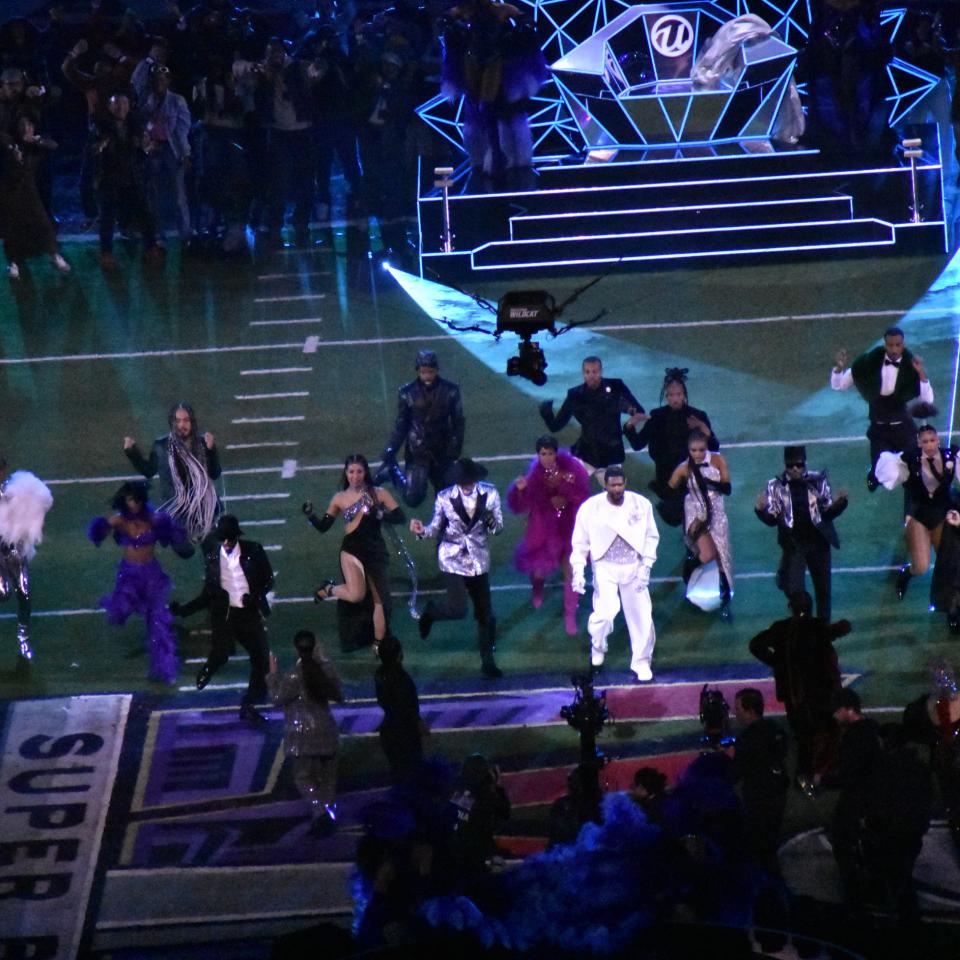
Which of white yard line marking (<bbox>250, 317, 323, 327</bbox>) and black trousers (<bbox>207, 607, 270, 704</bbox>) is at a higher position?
white yard line marking (<bbox>250, 317, 323, 327</bbox>)

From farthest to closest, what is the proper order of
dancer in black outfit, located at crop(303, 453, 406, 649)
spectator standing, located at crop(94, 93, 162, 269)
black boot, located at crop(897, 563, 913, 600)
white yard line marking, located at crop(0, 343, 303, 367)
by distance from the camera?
spectator standing, located at crop(94, 93, 162, 269)
white yard line marking, located at crop(0, 343, 303, 367)
black boot, located at crop(897, 563, 913, 600)
dancer in black outfit, located at crop(303, 453, 406, 649)

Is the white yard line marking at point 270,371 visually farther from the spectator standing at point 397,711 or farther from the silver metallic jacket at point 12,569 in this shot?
the spectator standing at point 397,711

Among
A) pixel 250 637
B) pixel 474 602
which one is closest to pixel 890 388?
pixel 474 602

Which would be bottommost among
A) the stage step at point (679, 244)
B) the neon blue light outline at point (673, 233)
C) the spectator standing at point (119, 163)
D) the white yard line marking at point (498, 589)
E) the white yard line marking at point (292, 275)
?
the white yard line marking at point (498, 589)

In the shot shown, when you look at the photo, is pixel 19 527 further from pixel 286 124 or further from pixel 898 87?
pixel 898 87

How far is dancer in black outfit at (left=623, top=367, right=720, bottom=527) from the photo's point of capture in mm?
15062

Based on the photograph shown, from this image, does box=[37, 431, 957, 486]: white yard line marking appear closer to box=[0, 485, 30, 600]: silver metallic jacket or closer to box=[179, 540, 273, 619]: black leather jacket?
box=[0, 485, 30, 600]: silver metallic jacket

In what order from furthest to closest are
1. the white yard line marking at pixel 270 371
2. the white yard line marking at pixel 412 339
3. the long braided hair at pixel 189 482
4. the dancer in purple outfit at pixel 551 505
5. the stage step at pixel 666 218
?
the stage step at pixel 666 218
the white yard line marking at pixel 412 339
the white yard line marking at pixel 270 371
the long braided hair at pixel 189 482
the dancer in purple outfit at pixel 551 505

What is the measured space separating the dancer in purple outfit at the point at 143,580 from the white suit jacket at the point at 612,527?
2913 millimetres

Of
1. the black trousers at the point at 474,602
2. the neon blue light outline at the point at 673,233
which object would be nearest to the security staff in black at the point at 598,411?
the black trousers at the point at 474,602

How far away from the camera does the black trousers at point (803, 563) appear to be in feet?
46.0

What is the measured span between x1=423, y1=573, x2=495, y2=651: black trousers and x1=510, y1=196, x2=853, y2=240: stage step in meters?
7.88

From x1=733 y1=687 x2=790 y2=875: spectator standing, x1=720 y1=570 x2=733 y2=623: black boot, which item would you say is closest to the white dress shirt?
x1=720 y1=570 x2=733 y2=623: black boot

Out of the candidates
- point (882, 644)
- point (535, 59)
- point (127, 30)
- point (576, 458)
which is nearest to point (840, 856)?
point (882, 644)
